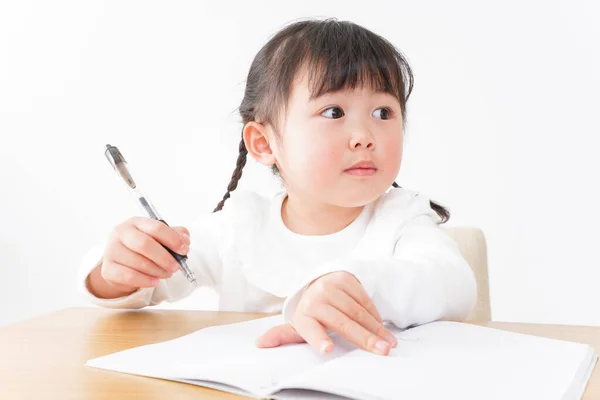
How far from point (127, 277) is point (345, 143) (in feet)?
1.10

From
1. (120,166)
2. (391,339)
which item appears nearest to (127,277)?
(120,166)

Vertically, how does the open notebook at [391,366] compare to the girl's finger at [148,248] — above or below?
below

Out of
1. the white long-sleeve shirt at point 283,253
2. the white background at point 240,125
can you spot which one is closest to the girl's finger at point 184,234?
the white long-sleeve shirt at point 283,253

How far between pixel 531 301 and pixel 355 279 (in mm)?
1975

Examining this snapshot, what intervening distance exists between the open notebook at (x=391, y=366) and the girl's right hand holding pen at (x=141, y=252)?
15 cm

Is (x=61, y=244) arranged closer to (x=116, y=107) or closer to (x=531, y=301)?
(x=116, y=107)

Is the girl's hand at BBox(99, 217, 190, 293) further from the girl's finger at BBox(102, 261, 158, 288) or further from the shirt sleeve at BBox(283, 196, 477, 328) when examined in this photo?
the shirt sleeve at BBox(283, 196, 477, 328)

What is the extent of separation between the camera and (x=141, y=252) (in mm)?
958

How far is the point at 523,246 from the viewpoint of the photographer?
8.57 ft

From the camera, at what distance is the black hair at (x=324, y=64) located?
115 cm

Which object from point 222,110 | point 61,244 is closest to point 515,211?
point 222,110

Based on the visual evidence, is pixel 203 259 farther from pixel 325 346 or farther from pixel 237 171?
pixel 325 346

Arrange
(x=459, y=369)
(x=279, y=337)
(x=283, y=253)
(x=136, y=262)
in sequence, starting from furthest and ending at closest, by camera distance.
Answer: (x=283, y=253), (x=136, y=262), (x=279, y=337), (x=459, y=369)

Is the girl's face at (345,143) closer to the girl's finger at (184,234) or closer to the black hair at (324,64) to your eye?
the black hair at (324,64)
